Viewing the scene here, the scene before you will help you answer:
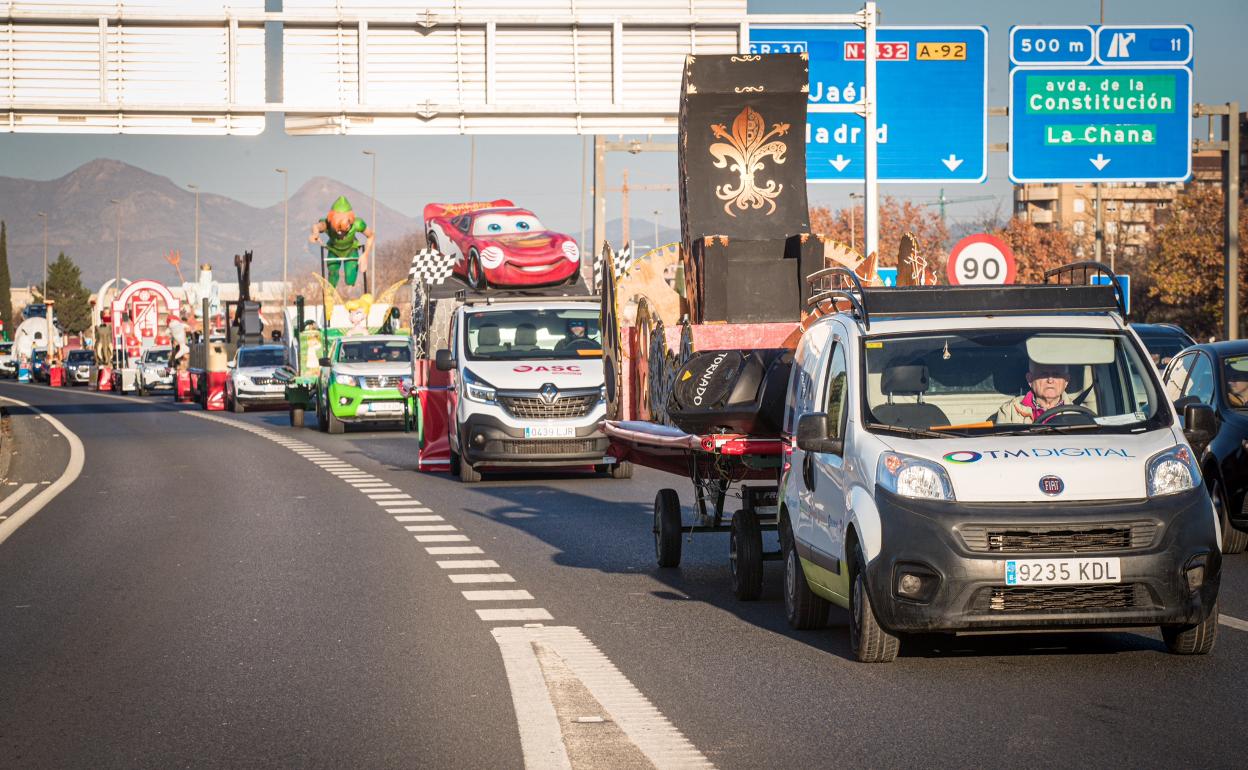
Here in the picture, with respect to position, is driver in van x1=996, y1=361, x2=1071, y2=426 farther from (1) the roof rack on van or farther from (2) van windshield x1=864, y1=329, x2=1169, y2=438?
(1) the roof rack on van

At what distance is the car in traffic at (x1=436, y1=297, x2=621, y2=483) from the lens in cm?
2234

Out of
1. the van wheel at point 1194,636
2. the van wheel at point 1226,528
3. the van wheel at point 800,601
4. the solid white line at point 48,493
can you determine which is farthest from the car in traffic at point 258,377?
the van wheel at point 1194,636

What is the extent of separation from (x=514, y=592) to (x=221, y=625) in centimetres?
213

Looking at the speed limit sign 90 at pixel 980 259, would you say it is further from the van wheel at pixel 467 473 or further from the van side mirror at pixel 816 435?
the van side mirror at pixel 816 435

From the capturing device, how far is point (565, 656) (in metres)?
9.61

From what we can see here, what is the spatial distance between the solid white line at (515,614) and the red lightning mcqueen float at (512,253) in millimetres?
16518

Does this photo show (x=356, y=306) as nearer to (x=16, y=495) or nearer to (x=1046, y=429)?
(x=16, y=495)

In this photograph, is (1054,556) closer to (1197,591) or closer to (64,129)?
(1197,591)

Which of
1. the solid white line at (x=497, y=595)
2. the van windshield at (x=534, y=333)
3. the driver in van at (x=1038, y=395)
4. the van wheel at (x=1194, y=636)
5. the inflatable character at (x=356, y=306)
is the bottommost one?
the solid white line at (x=497, y=595)

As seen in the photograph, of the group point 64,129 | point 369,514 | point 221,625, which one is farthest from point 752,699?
point 64,129

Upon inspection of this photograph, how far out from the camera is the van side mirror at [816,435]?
31.5ft

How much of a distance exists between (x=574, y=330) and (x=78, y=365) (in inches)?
3094

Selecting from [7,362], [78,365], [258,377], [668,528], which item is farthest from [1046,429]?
[7,362]

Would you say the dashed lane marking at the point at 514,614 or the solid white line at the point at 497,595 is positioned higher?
the dashed lane marking at the point at 514,614
